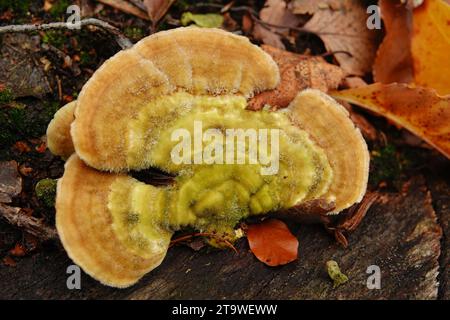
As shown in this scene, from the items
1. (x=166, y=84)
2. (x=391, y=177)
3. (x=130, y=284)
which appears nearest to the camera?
(x=130, y=284)

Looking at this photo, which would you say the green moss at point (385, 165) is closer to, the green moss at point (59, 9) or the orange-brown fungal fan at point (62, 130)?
the orange-brown fungal fan at point (62, 130)

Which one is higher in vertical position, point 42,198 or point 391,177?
point 42,198

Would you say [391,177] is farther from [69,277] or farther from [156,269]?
[69,277]

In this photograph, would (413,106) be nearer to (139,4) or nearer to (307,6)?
(307,6)

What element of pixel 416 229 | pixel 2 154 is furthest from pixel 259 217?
pixel 2 154

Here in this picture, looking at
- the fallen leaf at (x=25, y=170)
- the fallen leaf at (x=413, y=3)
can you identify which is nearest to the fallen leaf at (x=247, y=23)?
the fallen leaf at (x=413, y=3)

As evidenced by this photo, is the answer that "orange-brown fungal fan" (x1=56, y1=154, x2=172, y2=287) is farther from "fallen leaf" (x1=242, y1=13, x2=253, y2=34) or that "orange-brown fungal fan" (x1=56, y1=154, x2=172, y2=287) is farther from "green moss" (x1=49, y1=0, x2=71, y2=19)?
"fallen leaf" (x1=242, y1=13, x2=253, y2=34)
